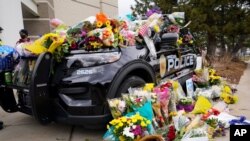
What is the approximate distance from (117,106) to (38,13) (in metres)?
18.5

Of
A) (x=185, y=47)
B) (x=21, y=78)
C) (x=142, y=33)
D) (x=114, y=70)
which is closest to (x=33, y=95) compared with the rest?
(x=21, y=78)

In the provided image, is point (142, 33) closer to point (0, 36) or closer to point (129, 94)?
point (129, 94)

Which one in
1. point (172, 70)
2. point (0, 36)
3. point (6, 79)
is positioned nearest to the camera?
point (6, 79)

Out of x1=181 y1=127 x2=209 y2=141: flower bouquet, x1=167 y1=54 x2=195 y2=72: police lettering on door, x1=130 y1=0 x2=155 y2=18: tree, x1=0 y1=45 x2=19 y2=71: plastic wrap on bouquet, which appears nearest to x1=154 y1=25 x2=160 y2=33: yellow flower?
x1=167 y1=54 x2=195 y2=72: police lettering on door

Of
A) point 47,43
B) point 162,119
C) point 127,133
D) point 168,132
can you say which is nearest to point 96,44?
point 47,43

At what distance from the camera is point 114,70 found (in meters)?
3.30

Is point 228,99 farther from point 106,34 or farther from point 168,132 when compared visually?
point 106,34

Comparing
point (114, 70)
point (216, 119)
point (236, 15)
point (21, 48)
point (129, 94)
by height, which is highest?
point (236, 15)

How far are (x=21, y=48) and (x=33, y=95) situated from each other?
2.74 ft

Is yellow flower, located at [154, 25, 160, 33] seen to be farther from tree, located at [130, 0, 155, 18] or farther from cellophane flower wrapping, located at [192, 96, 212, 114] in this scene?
tree, located at [130, 0, 155, 18]

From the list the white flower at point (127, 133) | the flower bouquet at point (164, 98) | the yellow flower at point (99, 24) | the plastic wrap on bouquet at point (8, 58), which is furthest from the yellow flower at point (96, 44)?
the plastic wrap on bouquet at point (8, 58)

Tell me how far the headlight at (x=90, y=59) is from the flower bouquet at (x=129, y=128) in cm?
71

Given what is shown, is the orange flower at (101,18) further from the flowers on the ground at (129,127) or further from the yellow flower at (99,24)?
the flowers on the ground at (129,127)

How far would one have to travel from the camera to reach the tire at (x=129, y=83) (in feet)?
11.1
